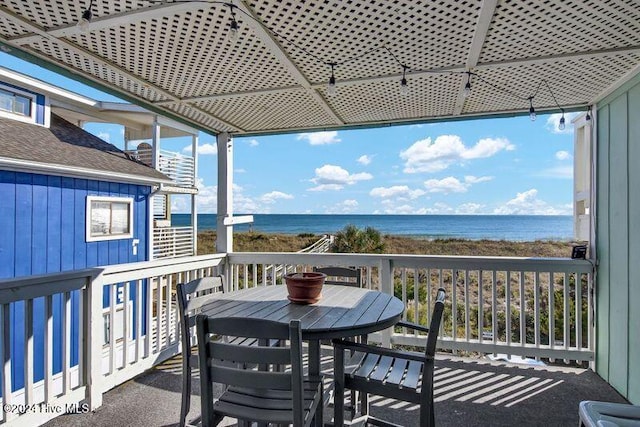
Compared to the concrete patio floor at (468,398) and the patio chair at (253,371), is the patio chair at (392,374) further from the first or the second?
the concrete patio floor at (468,398)

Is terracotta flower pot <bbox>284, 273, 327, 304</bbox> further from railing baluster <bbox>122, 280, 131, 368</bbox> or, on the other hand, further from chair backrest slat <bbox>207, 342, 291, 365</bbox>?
railing baluster <bbox>122, 280, 131, 368</bbox>

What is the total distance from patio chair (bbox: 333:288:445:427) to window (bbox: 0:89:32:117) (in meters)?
6.36

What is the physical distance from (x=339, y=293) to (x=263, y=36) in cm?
161

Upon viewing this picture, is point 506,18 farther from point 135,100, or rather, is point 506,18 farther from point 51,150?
point 51,150

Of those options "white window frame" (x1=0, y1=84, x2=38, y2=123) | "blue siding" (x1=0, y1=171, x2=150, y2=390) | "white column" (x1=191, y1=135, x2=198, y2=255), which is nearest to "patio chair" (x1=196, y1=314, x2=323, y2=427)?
"blue siding" (x1=0, y1=171, x2=150, y2=390)

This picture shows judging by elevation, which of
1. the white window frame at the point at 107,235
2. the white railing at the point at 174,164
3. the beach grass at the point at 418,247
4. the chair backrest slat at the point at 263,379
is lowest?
the beach grass at the point at 418,247

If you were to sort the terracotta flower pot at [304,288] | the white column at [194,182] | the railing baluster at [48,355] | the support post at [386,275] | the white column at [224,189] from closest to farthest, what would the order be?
the terracotta flower pot at [304,288]
the railing baluster at [48,355]
the support post at [386,275]
the white column at [224,189]
the white column at [194,182]

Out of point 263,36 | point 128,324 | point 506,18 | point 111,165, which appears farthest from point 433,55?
point 111,165

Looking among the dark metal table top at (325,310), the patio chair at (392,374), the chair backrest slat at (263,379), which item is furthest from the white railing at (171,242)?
the chair backrest slat at (263,379)

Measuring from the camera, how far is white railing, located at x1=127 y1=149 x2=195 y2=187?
8.24 meters

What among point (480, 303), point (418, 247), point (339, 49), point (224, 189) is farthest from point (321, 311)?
point (418, 247)

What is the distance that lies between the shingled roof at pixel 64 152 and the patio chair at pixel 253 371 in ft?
15.0

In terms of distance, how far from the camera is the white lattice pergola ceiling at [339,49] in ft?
5.63

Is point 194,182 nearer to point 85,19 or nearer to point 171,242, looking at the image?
point 171,242
